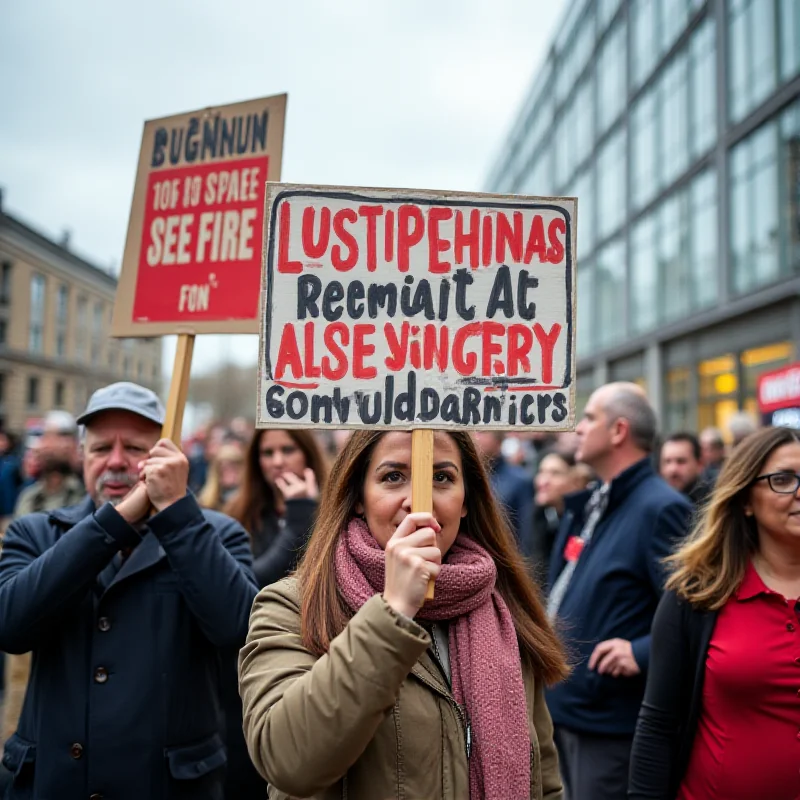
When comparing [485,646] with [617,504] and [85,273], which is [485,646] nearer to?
[617,504]

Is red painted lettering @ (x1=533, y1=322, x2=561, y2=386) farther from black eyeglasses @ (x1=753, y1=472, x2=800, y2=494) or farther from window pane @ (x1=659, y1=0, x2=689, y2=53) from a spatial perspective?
window pane @ (x1=659, y1=0, x2=689, y2=53)

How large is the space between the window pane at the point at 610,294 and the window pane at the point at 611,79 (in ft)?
11.9

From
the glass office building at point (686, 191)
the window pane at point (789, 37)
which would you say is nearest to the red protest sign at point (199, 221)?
the glass office building at point (686, 191)

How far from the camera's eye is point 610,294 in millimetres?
23875

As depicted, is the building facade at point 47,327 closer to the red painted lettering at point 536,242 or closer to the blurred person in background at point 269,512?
the blurred person in background at point 269,512

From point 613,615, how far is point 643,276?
18.6 m

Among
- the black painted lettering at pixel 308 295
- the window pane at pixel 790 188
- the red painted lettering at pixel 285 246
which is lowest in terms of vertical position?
the black painted lettering at pixel 308 295

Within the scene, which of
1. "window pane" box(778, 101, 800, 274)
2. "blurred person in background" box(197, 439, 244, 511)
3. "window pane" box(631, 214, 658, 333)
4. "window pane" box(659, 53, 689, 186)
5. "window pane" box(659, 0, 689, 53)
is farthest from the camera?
"window pane" box(631, 214, 658, 333)

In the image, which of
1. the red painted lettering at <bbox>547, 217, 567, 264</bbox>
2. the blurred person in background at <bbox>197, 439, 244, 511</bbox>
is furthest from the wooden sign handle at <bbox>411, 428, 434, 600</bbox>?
the blurred person in background at <bbox>197, 439, 244, 511</bbox>

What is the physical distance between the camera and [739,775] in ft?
7.81

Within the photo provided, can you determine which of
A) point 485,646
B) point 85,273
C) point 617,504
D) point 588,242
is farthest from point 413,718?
point 85,273

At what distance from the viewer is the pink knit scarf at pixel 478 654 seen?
184 cm

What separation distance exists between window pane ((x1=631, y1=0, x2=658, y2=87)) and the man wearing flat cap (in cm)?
1996

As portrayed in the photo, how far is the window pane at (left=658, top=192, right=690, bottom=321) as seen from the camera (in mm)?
17875
